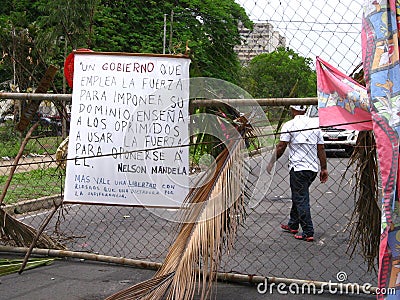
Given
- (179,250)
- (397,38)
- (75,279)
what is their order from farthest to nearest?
(75,279) < (179,250) < (397,38)

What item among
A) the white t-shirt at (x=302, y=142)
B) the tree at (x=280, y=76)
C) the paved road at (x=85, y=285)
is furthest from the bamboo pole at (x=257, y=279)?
the white t-shirt at (x=302, y=142)

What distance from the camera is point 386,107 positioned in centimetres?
285

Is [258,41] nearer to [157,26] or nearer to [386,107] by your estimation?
[386,107]

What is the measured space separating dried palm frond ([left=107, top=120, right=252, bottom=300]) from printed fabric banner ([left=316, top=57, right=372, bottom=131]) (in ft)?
2.58

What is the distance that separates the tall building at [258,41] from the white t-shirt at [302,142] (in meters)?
1.86

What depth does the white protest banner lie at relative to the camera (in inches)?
174

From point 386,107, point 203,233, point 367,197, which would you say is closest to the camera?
point 386,107

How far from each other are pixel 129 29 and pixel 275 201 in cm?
1127

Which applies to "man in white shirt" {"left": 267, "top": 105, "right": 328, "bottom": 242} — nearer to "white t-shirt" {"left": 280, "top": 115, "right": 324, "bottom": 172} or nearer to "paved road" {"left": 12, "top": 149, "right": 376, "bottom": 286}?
"white t-shirt" {"left": 280, "top": 115, "right": 324, "bottom": 172}

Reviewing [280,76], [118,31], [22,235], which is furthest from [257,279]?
[118,31]

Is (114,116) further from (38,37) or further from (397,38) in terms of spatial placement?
(38,37)

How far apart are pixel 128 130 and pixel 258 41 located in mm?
1245

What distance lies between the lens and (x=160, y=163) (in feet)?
14.8

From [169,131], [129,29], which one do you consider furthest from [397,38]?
[129,29]
